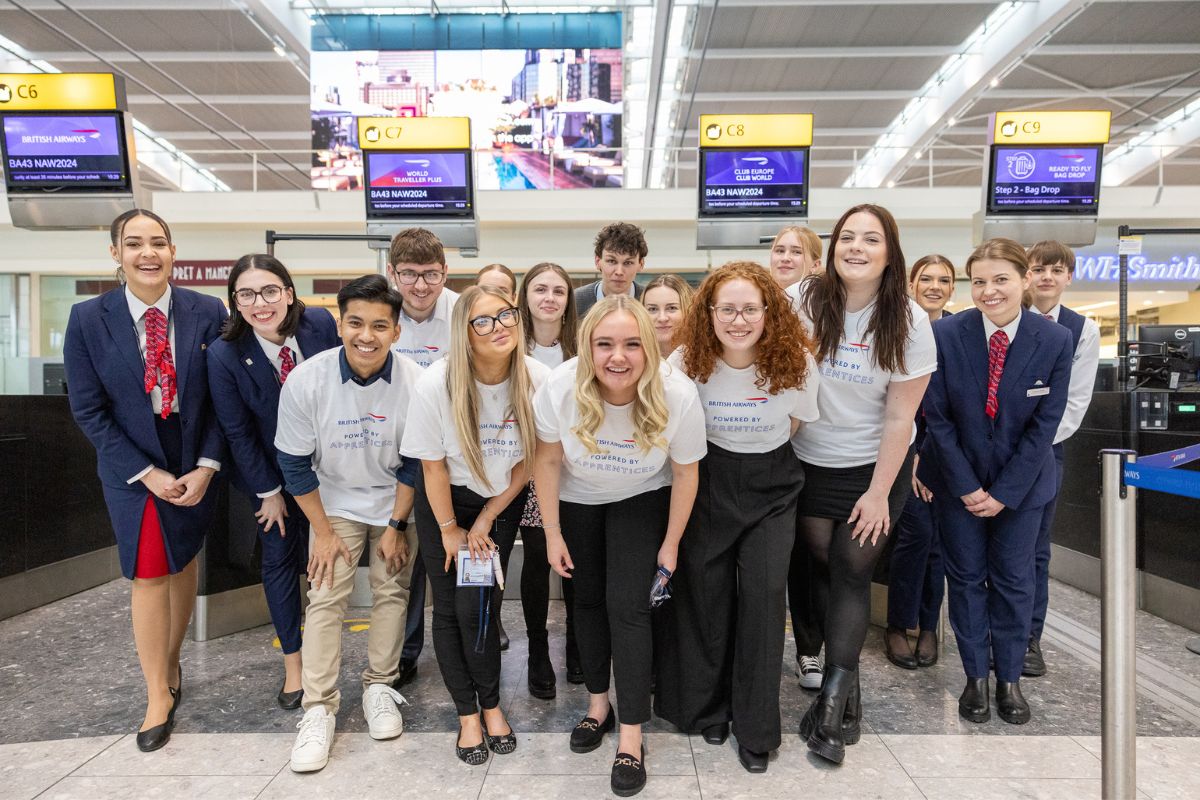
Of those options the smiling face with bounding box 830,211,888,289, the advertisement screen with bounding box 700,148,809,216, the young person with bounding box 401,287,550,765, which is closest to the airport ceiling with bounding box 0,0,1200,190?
the advertisement screen with bounding box 700,148,809,216

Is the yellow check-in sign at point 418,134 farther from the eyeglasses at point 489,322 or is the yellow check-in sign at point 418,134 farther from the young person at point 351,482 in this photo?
the eyeglasses at point 489,322

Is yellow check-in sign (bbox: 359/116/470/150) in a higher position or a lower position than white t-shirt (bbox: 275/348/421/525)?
higher

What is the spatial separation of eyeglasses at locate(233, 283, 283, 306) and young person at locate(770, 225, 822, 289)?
198cm

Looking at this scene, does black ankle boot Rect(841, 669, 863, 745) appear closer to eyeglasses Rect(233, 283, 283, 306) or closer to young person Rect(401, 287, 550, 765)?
young person Rect(401, 287, 550, 765)

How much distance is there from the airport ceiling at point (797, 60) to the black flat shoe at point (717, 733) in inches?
372

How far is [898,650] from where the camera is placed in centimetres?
309

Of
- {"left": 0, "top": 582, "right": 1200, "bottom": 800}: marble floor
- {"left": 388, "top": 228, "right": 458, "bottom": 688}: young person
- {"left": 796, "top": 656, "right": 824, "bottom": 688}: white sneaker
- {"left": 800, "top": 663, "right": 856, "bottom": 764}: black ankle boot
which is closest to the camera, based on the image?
{"left": 0, "top": 582, "right": 1200, "bottom": 800}: marble floor

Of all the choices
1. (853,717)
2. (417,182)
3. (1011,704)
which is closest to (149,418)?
(853,717)

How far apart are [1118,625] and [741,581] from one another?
3.15 feet

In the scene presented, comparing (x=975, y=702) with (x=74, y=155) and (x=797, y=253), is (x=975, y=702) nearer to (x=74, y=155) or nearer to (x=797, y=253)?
(x=797, y=253)

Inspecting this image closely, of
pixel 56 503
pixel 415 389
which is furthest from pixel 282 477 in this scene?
pixel 56 503

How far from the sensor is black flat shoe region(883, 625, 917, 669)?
302 centimetres

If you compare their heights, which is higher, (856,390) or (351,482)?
(856,390)

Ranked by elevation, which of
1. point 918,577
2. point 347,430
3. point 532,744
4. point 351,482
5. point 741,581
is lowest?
point 532,744
